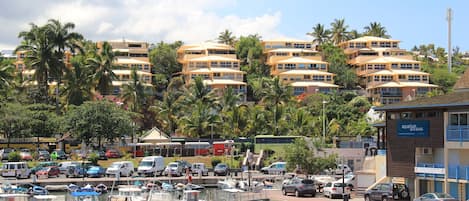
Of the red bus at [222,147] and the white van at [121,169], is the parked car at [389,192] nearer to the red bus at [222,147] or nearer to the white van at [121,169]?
the white van at [121,169]

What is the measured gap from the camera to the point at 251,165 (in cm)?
8450

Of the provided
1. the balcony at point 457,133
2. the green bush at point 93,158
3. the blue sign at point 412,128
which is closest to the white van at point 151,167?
the green bush at point 93,158

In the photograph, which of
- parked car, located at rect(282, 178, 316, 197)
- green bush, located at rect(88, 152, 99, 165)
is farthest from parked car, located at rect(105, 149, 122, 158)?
parked car, located at rect(282, 178, 316, 197)

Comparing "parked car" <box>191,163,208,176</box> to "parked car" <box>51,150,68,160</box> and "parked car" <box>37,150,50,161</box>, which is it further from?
"parked car" <box>37,150,50,161</box>

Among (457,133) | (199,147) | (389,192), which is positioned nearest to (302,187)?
(389,192)

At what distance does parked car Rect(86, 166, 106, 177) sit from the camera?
242 feet

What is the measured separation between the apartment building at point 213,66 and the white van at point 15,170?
61.2 metres

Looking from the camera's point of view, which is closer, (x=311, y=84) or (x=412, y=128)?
(x=412, y=128)

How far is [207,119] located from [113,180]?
3014 cm

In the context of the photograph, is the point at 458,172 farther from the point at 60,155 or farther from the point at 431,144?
the point at 60,155

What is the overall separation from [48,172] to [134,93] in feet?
125

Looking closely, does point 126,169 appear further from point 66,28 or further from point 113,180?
point 66,28

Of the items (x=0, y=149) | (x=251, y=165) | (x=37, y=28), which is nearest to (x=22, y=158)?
(x=0, y=149)

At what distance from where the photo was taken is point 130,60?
147 m
